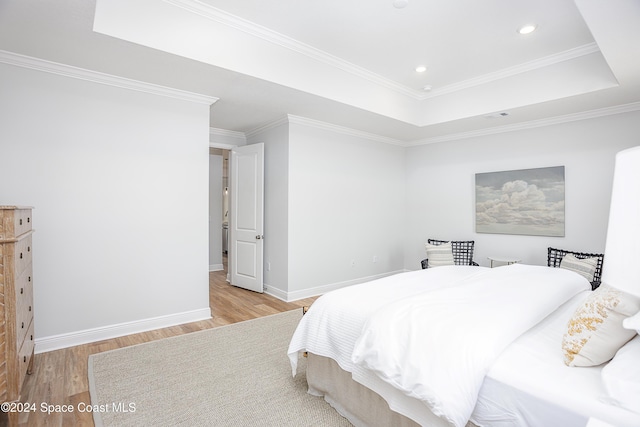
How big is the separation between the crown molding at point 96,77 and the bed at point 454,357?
108 inches

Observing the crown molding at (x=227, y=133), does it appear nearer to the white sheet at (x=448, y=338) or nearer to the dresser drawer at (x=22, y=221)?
the dresser drawer at (x=22, y=221)

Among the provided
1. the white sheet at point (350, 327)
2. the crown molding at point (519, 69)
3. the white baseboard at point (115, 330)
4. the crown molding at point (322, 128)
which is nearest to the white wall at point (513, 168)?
the crown molding at point (322, 128)

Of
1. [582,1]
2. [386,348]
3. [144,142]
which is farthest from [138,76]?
[582,1]

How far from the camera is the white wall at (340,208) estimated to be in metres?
4.70

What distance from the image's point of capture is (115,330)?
10.8 ft

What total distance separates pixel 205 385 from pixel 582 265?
411 centimetres

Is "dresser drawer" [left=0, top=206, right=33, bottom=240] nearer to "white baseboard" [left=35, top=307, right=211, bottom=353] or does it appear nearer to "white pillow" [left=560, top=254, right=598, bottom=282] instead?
"white baseboard" [left=35, top=307, right=211, bottom=353]

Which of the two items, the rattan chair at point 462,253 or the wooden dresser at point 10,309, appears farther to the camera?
the rattan chair at point 462,253

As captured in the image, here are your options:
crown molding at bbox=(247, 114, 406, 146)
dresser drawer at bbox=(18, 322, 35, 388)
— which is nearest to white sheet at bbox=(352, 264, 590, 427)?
dresser drawer at bbox=(18, 322, 35, 388)

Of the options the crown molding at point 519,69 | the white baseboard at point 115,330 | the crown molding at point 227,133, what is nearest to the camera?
the white baseboard at point 115,330

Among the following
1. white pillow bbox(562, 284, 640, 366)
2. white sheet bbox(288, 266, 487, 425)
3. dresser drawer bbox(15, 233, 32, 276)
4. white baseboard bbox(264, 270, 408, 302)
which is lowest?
white baseboard bbox(264, 270, 408, 302)

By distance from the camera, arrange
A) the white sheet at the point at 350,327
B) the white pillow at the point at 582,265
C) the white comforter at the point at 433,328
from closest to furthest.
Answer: the white comforter at the point at 433,328 → the white sheet at the point at 350,327 → the white pillow at the point at 582,265

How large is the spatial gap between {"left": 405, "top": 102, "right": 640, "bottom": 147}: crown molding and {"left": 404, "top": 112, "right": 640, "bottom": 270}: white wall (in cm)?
6

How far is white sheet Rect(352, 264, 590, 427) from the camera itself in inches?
54.1
